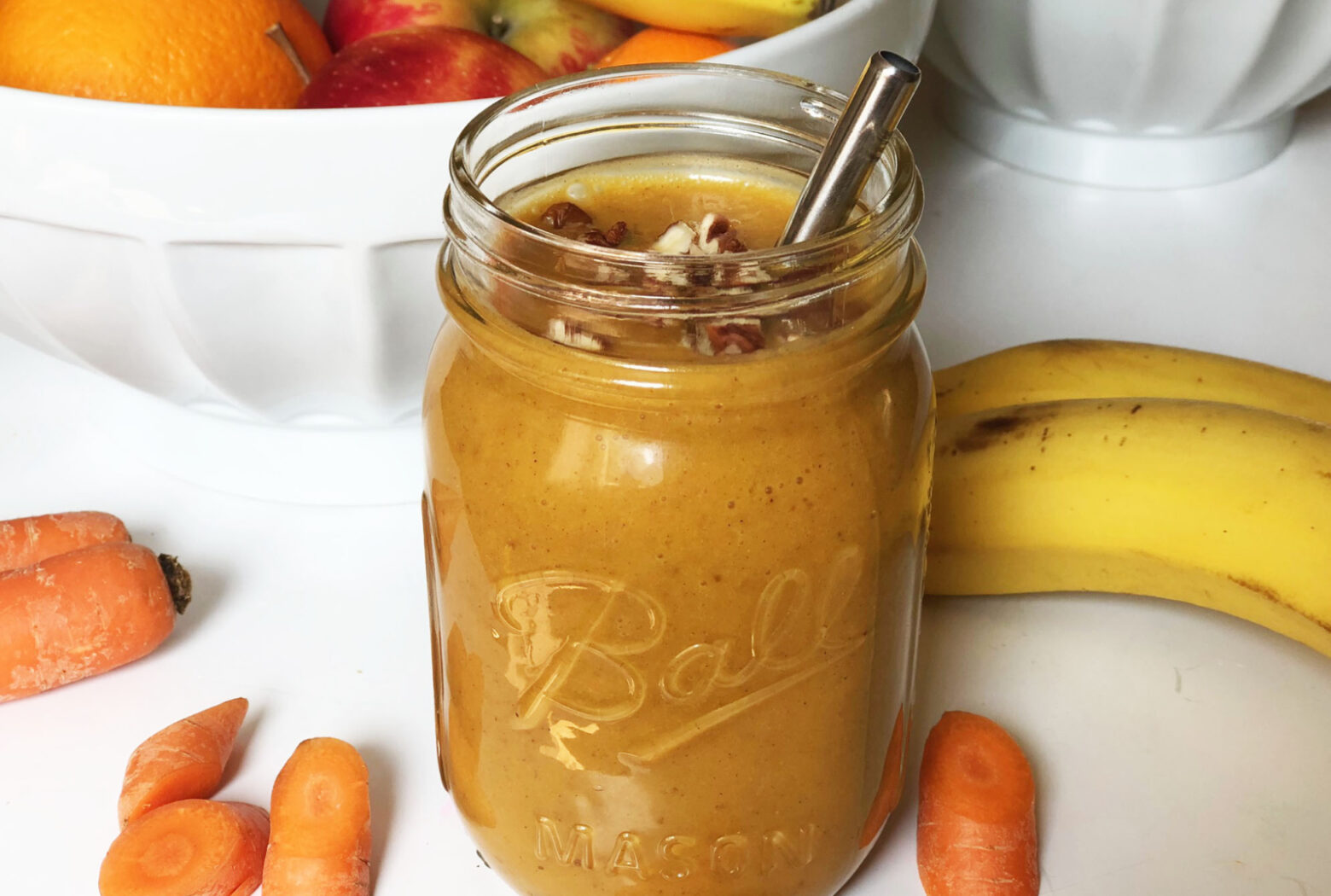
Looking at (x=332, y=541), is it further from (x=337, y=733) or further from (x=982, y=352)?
(x=982, y=352)

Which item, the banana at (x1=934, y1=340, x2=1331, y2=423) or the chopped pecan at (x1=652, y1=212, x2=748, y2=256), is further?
the banana at (x1=934, y1=340, x2=1331, y2=423)

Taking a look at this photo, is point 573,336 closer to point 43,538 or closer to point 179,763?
point 179,763

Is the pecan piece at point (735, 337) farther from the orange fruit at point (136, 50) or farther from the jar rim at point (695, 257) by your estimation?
the orange fruit at point (136, 50)

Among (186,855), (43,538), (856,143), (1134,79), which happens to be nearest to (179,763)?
(186,855)

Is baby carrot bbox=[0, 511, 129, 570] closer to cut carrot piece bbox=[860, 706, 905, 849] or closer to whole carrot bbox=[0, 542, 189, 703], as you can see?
whole carrot bbox=[0, 542, 189, 703]

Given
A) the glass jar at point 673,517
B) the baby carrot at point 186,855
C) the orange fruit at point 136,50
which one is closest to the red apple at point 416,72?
the orange fruit at point 136,50

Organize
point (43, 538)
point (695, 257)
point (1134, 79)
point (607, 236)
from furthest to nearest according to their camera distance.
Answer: point (1134, 79) → point (43, 538) → point (607, 236) → point (695, 257)

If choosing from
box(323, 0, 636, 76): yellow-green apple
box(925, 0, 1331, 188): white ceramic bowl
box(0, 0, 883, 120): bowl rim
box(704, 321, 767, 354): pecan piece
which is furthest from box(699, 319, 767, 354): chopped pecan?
box(925, 0, 1331, 188): white ceramic bowl
